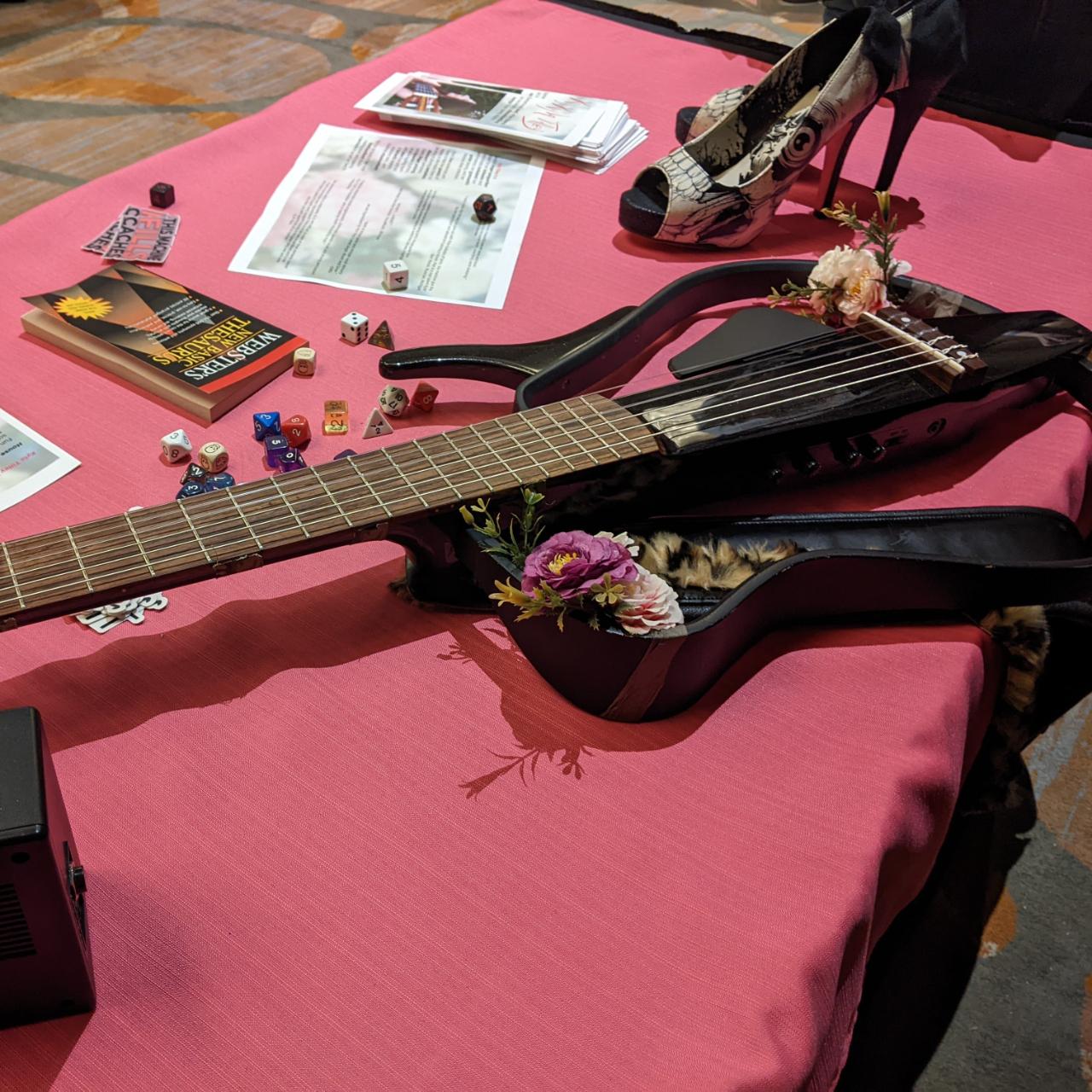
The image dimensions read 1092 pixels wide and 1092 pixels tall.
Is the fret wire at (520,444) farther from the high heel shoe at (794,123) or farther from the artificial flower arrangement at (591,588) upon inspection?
the high heel shoe at (794,123)

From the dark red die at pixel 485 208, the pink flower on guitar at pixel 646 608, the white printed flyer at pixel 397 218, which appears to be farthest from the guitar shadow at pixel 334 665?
the dark red die at pixel 485 208

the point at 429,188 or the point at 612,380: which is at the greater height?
the point at 429,188

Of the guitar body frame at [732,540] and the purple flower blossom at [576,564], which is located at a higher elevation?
the purple flower blossom at [576,564]

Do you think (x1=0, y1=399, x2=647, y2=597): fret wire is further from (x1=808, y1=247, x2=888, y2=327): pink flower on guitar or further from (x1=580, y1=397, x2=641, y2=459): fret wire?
(x1=808, y1=247, x2=888, y2=327): pink flower on guitar

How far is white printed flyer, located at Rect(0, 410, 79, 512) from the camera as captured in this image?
861 mm

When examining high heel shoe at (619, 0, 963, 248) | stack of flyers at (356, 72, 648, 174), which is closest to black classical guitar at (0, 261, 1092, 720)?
high heel shoe at (619, 0, 963, 248)

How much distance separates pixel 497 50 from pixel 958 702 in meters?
1.31

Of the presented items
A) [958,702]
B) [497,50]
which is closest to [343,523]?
[958,702]

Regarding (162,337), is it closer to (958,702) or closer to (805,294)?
(805,294)

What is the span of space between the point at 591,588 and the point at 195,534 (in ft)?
0.90

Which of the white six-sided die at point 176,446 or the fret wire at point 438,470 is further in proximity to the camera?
the white six-sided die at point 176,446

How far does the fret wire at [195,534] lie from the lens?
666mm

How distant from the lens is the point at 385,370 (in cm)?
92

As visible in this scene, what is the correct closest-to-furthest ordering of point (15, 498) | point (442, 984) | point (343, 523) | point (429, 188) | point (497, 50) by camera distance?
point (442, 984) < point (343, 523) < point (15, 498) < point (429, 188) < point (497, 50)
